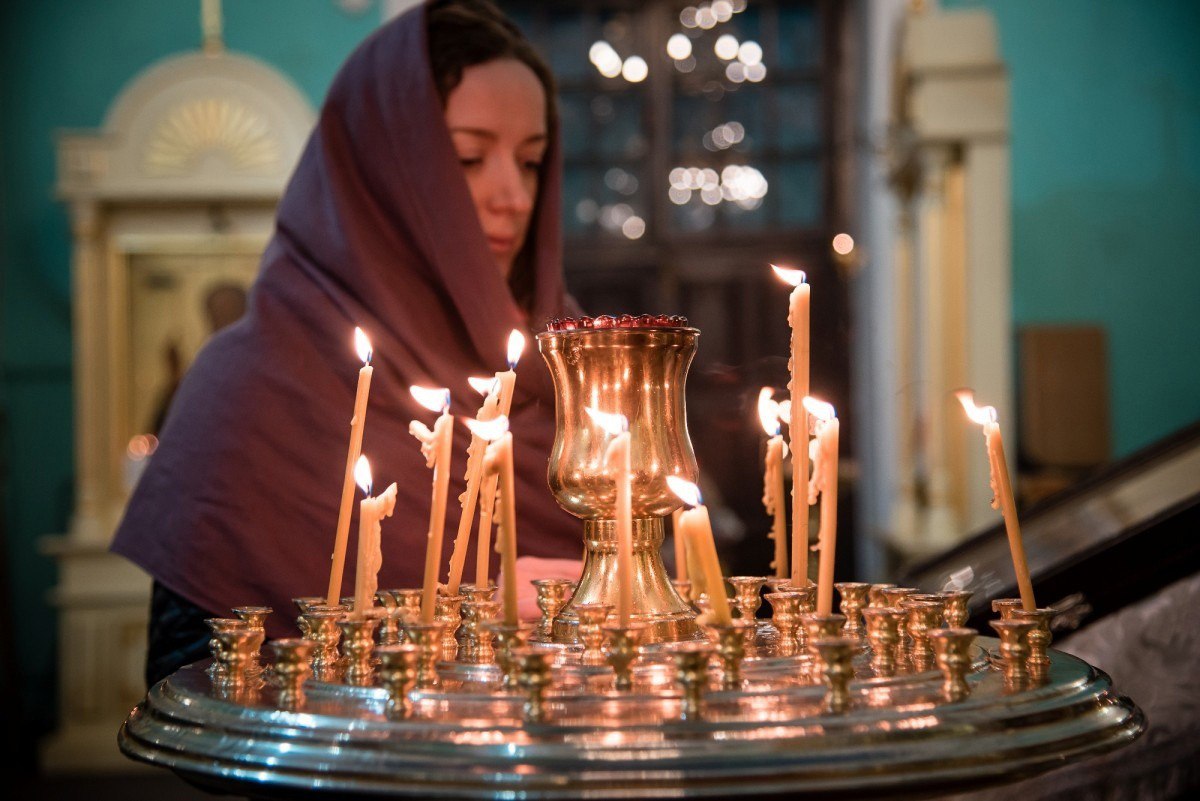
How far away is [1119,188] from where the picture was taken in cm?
555

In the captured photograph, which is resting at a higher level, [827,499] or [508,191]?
[508,191]

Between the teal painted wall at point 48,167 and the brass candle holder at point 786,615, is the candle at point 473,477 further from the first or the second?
the teal painted wall at point 48,167

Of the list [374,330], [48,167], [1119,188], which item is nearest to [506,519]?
[374,330]

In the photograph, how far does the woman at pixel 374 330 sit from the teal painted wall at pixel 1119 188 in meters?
4.13

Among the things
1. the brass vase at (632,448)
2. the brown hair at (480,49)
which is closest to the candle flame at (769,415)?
the brass vase at (632,448)

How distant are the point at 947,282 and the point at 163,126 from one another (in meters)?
3.10

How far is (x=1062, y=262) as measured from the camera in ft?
18.2

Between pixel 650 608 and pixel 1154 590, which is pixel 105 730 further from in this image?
pixel 650 608

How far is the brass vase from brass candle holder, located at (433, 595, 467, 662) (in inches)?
3.0

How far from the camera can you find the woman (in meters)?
1.52

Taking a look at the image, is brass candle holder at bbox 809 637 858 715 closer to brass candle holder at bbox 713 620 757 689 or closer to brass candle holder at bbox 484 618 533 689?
brass candle holder at bbox 713 620 757 689

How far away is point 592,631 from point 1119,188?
206 inches

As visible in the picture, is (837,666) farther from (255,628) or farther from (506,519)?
(255,628)

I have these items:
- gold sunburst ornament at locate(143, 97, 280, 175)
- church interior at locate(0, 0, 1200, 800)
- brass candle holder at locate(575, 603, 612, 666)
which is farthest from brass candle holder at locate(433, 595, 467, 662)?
gold sunburst ornament at locate(143, 97, 280, 175)
